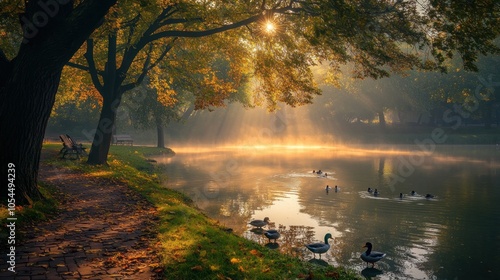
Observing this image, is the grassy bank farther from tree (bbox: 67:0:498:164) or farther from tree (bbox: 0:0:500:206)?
tree (bbox: 67:0:498:164)

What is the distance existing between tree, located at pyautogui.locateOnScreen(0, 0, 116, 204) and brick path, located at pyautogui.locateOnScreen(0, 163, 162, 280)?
1.85m

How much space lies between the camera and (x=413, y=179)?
31.2 metres

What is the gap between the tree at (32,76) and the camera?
11.4m

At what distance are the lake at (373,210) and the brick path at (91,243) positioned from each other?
5.02m

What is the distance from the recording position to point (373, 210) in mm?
20359

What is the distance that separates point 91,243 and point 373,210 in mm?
14821

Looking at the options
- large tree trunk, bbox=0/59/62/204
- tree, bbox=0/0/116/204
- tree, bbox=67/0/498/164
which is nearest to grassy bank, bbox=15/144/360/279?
large tree trunk, bbox=0/59/62/204

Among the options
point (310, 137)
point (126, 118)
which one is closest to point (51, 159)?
point (126, 118)

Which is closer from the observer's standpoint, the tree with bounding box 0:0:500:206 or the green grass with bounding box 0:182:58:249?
the green grass with bounding box 0:182:58:249

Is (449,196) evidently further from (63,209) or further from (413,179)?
(63,209)

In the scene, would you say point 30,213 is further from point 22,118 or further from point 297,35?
point 297,35

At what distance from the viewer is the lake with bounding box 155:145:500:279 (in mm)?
12992

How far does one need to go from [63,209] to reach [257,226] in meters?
7.16

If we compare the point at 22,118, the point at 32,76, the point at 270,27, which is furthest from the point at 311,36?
the point at 22,118
